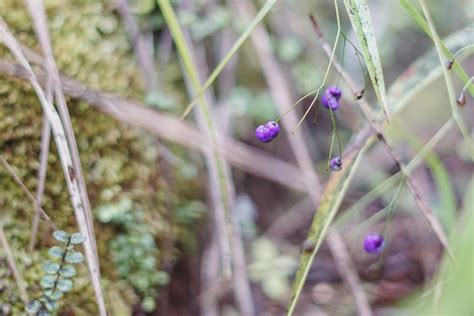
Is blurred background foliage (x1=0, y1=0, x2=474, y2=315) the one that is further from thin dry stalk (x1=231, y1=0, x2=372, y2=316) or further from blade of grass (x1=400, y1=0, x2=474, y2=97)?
blade of grass (x1=400, y1=0, x2=474, y2=97)

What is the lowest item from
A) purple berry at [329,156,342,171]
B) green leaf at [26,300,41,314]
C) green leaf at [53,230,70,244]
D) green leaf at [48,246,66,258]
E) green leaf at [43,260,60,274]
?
green leaf at [26,300,41,314]

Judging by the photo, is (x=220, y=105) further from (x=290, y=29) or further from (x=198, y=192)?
(x=290, y=29)

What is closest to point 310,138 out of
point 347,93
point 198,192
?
point 347,93

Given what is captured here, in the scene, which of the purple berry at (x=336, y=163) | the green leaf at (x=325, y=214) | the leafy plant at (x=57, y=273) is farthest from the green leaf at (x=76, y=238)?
the purple berry at (x=336, y=163)

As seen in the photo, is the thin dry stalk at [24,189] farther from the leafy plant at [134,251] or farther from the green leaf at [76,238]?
the leafy plant at [134,251]

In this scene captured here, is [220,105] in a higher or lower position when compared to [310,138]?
lower

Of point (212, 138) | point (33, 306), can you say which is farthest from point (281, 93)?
point (33, 306)

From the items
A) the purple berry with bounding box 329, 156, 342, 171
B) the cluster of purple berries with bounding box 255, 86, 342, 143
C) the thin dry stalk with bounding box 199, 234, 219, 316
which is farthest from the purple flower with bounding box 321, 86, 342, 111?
the thin dry stalk with bounding box 199, 234, 219, 316
